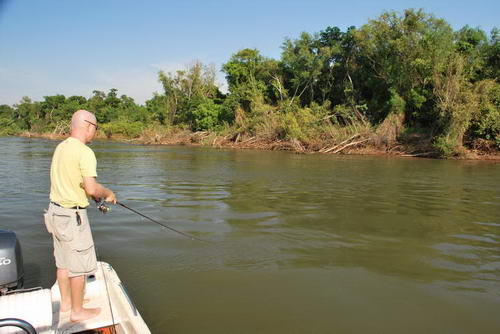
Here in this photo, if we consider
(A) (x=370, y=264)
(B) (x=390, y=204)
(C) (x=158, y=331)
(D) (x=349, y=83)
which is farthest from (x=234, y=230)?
(D) (x=349, y=83)

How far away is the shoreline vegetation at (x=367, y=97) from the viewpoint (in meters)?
22.4

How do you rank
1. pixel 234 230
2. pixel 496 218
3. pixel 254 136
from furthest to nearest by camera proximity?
pixel 254 136, pixel 496 218, pixel 234 230

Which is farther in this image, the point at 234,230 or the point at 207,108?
the point at 207,108

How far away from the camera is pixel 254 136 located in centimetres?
3148

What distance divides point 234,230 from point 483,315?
3.70 metres

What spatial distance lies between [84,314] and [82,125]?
149cm

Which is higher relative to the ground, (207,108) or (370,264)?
(207,108)

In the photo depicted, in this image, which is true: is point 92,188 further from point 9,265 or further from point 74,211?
point 9,265

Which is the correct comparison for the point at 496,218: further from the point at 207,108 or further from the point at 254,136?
the point at 207,108

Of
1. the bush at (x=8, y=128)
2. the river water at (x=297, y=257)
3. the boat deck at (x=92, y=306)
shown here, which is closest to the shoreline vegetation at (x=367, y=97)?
the river water at (x=297, y=257)

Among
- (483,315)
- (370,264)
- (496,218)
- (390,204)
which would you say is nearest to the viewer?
(483,315)

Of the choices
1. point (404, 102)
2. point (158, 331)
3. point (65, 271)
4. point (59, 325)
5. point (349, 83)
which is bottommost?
point (158, 331)

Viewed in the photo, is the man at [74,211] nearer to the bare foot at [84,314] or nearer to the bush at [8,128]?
the bare foot at [84,314]

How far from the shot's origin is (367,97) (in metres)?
32.7
